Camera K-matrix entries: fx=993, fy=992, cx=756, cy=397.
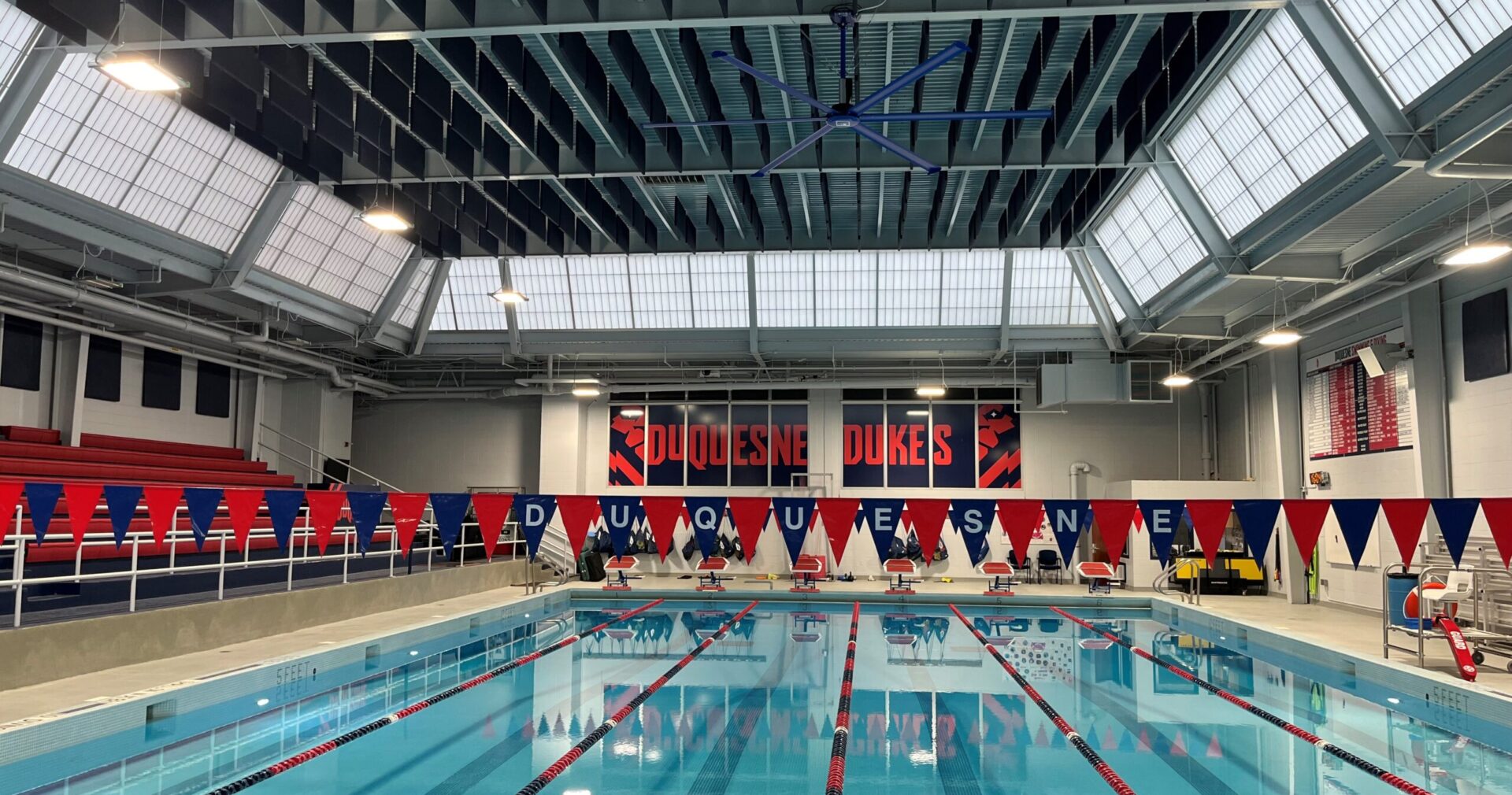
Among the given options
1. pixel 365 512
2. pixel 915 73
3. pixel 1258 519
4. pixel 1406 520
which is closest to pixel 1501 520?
pixel 1406 520

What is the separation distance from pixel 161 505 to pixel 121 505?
46cm

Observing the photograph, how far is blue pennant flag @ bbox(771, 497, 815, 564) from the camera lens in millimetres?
12195

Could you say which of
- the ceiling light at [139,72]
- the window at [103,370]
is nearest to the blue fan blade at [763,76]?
the ceiling light at [139,72]

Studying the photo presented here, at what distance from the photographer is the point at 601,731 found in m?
8.48

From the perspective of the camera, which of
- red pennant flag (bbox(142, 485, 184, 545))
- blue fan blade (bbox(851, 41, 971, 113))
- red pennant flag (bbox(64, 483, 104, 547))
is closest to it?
blue fan blade (bbox(851, 41, 971, 113))

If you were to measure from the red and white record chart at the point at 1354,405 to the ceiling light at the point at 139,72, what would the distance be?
15418 millimetres

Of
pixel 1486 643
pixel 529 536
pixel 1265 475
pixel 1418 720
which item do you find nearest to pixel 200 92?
pixel 529 536

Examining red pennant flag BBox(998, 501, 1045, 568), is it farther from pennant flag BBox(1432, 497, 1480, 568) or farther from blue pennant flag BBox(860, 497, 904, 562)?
pennant flag BBox(1432, 497, 1480, 568)

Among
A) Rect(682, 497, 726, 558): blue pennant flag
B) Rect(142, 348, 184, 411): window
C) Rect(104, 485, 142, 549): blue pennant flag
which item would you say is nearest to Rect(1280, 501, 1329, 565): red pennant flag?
Rect(682, 497, 726, 558): blue pennant flag

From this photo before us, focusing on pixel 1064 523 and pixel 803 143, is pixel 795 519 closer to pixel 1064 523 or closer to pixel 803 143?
pixel 1064 523

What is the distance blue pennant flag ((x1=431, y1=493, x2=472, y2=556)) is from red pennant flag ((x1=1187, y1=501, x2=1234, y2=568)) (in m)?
8.69

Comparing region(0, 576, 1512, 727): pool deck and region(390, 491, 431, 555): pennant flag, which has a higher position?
region(390, 491, 431, 555): pennant flag

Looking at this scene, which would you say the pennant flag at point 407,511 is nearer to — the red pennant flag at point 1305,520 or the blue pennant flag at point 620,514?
the blue pennant flag at point 620,514

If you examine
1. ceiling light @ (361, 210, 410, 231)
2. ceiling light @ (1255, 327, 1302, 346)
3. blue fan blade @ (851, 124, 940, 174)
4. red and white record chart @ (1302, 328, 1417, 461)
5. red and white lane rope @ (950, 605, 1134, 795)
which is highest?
blue fan blade @ (851, 124, 940, 174)
